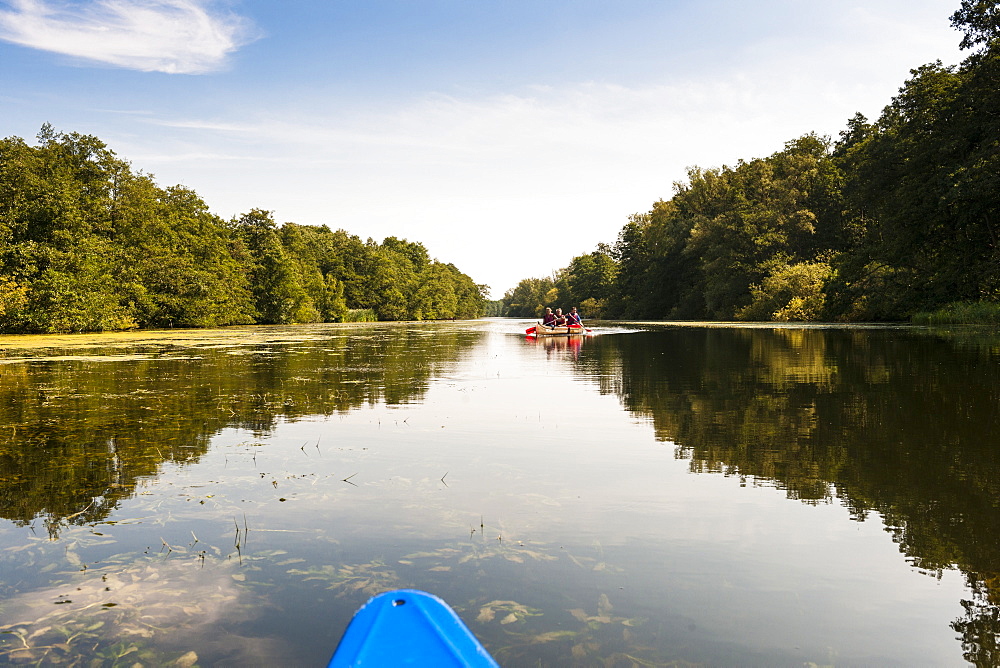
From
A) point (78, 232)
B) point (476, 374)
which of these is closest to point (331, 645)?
point (476, 374)

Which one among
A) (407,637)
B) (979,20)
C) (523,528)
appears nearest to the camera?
(407,637)

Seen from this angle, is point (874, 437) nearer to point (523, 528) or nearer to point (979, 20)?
point (523, 528)

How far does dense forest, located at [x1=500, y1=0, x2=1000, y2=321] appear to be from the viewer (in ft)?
104

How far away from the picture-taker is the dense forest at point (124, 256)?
122 ft

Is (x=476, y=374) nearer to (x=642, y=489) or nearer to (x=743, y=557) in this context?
(x=642, y=489)

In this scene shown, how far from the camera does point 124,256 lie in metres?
45.5

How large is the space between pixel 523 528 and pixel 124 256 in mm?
49481

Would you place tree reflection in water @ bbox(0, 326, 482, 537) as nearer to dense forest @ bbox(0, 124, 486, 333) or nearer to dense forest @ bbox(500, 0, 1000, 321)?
dense forest @ bbox(0, 124, 486, 333)

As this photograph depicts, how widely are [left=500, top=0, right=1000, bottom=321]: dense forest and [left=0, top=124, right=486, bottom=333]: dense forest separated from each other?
4397 centimetres

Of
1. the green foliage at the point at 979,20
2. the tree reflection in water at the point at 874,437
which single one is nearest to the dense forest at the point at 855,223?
the green foliage at the point at 979,20

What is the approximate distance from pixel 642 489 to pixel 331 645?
3184 mm

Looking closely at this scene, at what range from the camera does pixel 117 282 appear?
44406mm

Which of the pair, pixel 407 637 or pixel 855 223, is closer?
pixel 407 637

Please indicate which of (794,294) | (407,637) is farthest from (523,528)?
(794,294)
